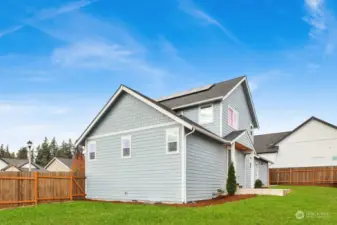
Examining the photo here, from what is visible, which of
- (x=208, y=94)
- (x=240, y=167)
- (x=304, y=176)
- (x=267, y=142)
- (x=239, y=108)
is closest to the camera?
(x=208, y=94)

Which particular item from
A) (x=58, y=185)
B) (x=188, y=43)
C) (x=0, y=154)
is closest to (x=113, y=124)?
(x=58, y=185)

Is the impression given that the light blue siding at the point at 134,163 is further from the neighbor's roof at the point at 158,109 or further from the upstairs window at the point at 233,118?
the upstairs window at the point at 233,118

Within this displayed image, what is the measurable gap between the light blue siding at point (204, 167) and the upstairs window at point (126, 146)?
4012 mm

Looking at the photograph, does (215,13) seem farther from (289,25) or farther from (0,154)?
(0,154)

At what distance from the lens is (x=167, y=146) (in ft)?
52.5

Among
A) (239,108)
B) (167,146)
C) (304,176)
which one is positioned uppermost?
(239,108)

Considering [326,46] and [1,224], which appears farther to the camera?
[326,46]

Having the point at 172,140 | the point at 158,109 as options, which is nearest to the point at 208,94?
the point at 158,109

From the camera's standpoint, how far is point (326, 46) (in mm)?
17844

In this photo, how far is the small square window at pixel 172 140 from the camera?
51.3 ft

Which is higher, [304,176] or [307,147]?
[307,147]

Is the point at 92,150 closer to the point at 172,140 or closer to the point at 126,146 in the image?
the point at 126,146

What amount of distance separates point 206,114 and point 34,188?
10.8 meters

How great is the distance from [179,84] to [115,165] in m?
Result: 11.8
